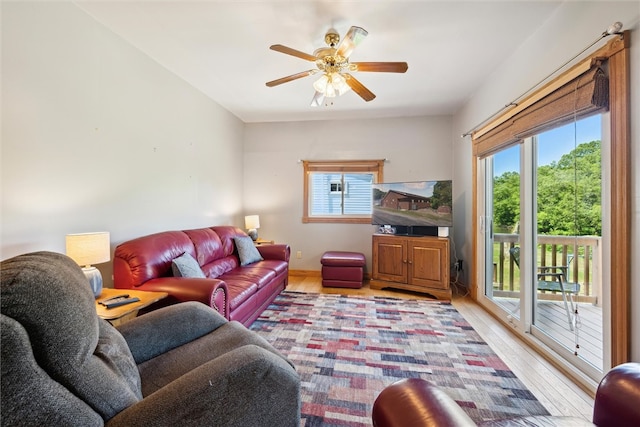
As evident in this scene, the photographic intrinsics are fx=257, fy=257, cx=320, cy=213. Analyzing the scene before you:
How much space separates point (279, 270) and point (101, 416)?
261 cm

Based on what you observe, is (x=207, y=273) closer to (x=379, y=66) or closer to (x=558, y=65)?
(x=379, y=66)

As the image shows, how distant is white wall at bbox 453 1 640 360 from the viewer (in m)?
1.43

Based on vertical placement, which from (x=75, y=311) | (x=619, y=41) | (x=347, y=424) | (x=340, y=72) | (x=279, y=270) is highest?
(x=340, y=72)

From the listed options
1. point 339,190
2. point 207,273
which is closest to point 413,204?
point 339,190

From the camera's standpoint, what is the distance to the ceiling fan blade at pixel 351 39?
1879 mm

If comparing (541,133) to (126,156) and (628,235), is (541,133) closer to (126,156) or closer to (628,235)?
(628,235)

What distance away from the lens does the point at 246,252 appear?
344cm

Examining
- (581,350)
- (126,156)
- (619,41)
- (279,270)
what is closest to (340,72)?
(619,41)

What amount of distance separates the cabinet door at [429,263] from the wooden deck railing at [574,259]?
80cm

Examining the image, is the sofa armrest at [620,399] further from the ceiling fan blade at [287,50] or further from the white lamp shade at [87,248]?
the white lamp shade at [87,248]

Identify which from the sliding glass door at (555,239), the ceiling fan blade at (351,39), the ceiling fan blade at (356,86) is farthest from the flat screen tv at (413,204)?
the ceiling fan blade at (351,39)

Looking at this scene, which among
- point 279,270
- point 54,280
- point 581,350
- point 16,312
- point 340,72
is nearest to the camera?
point 16,312

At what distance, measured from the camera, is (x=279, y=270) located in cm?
333

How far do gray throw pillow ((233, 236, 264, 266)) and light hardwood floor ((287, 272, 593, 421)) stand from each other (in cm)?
267
